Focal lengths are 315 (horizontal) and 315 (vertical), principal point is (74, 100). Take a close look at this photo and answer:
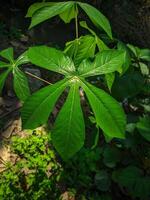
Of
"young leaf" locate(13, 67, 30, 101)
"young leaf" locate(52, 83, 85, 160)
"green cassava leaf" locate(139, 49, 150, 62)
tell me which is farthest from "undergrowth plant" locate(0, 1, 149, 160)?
"green cassava leaf" locate(139, 49, 150, 62)

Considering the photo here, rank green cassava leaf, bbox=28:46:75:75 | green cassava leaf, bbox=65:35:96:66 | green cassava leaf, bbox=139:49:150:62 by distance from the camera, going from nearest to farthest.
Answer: green cassava leaf, bbox=28:46:75:75, green cassava leaf, bbox=65:35:96:66, green cassava leaf, bbox=139:49:150:62

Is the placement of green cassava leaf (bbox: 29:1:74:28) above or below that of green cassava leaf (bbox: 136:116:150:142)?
above

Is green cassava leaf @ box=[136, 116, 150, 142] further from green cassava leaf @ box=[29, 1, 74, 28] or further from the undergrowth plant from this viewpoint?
green cassava leaf @ box=[29, 1, 74, 28]

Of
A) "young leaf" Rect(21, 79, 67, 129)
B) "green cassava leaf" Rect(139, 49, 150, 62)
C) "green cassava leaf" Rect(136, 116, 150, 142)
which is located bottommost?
"green cassava leaf" Rect(136, 116, 150, 142)

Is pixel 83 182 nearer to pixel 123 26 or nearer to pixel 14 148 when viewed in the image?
pixel 14 148

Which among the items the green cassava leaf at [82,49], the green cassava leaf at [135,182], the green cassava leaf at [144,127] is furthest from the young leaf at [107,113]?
the green cassava leaf at [135,182]

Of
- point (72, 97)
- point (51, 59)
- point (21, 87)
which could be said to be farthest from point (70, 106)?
point (21, 87)
